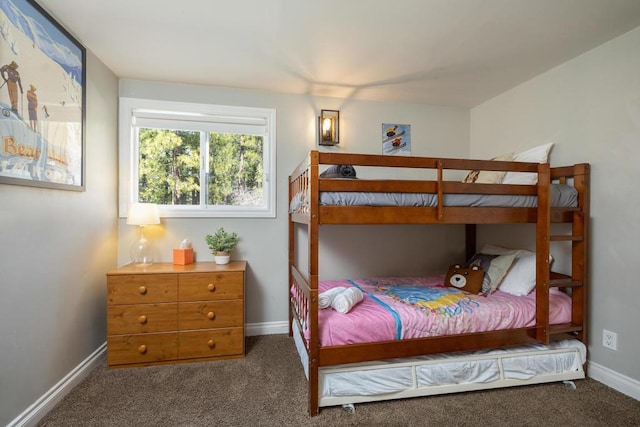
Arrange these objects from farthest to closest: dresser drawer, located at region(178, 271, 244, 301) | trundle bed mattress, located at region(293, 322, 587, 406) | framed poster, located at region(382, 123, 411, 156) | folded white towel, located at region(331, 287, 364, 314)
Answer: framed poster, located at region(382, 123, 411, 156) < dresser drawer, located at region(178, 271, 244, 301) < folded white towel, located at region(331, 287, 364, 314) < trundle bed mattress, located at region(293, 322, 587, 406)

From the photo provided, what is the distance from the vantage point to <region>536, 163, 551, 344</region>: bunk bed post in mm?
1776

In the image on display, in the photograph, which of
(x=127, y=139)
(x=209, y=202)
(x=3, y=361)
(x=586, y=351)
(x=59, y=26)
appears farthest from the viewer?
(x=209, y=202)

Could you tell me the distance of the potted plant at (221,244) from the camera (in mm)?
2406

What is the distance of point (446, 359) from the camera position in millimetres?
1783

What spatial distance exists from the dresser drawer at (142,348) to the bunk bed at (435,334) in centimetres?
107

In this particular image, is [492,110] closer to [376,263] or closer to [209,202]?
[376,263]

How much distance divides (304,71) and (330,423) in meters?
2.45

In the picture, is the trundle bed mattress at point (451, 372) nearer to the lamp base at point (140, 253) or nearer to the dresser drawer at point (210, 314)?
the dresser drawer at point (210, 314)

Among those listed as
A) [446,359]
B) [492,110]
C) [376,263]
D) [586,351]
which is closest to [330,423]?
[446,359]

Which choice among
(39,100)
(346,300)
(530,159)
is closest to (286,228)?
(346,300)

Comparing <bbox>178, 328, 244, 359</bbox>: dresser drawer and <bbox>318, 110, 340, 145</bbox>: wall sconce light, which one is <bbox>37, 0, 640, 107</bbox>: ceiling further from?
<bbox>178, 328, 244, 359</bbox>: dresser drawer

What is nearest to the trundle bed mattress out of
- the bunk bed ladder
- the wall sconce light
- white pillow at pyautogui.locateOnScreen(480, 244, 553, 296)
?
the bunk bed ladder

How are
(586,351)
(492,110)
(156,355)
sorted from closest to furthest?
(586,351) → (156,355) → (492,110)

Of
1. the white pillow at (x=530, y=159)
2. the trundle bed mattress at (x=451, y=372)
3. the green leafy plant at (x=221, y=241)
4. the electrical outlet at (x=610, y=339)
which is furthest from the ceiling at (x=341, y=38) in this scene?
the trundle bed mattress at (x=451, y=372)
